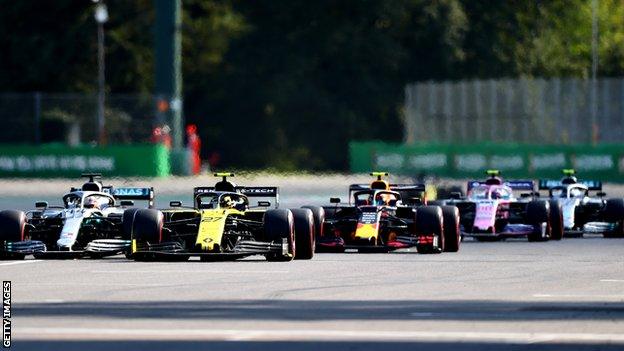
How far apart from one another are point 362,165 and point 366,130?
18652 mm

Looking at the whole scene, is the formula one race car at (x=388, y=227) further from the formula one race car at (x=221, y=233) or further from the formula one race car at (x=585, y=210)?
the formula one race car at (x=585, y=210)

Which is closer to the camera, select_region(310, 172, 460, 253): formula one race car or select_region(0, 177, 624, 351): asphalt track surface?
select_region(0, 177, 624, 351): asphalt track surface

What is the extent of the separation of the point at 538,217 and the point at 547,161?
30.6 m

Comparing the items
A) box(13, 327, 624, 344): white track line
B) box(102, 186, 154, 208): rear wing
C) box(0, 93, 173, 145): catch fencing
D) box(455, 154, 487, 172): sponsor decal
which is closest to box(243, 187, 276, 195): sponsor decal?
box(102, 186, 154, 208): rear wing

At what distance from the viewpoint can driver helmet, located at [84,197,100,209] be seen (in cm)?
2734

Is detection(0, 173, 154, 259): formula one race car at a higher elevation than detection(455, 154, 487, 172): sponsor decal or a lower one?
lower

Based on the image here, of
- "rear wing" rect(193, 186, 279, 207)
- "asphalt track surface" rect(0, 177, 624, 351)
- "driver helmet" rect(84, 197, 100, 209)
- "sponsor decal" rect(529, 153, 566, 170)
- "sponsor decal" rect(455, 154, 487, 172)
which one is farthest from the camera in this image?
"sponsor decal" rect(455, 154, 487, 172)

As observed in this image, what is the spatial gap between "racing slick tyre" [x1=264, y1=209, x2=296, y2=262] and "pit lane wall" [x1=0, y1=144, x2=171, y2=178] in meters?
38.0

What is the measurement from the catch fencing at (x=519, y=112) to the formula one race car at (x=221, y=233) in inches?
1446

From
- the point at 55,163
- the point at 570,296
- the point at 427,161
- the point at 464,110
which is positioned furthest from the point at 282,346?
the point at 464,110

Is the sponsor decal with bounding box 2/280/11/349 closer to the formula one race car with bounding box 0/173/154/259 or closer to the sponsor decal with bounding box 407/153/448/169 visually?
the formula one race car with bounding box 0/173/154/259

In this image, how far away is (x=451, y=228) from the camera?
27812 mm

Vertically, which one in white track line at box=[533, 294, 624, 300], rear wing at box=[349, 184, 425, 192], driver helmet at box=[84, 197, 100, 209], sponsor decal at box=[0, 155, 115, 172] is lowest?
white track line at box=[533, 294, 624, 300]

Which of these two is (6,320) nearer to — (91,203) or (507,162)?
(91,203)
